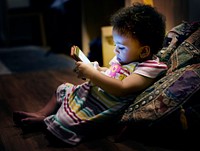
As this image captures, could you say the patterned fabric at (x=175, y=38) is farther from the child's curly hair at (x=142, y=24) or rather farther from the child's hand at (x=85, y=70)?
the child's hand at (x=85, y=70)

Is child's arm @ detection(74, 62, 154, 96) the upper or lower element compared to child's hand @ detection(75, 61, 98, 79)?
lower

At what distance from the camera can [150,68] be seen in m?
1.90

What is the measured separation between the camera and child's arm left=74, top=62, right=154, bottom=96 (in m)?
1.84

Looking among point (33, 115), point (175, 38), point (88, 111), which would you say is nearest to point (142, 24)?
point (175, 38)

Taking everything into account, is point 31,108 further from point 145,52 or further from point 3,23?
point 3,23

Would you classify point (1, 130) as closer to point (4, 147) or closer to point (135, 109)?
point (4, 147)

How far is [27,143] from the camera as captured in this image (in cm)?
196

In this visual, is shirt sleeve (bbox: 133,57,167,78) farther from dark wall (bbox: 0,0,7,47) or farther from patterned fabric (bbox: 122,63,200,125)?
dark wall (bbox: 0,0,7,47)

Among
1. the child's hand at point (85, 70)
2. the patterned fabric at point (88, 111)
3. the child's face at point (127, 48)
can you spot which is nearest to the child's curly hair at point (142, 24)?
the child's face at point (127, 48)

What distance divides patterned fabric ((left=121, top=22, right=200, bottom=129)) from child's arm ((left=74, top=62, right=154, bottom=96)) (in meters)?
0.05

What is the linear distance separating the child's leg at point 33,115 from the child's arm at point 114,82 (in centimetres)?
36

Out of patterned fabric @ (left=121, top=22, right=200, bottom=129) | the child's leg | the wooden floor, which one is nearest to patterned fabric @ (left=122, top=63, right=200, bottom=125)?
patterned fabric @ (left=121, top=22, right=200, bottom=129)

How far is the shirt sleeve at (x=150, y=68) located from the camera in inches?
74.4

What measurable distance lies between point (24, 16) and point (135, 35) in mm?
4615
